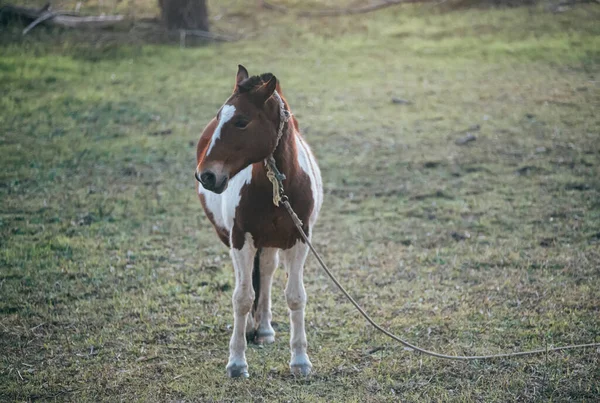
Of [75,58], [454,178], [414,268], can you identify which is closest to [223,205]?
[414,268]

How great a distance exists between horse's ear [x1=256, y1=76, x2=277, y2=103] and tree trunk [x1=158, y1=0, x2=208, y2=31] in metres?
12.3

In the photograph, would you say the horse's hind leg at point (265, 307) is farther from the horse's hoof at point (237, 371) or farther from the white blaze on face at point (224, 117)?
the white blaze on face at point (224, 117)

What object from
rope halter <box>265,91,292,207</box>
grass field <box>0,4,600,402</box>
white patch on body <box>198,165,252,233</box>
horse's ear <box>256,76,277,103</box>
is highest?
horse's ear <box>256,76,277,103</box>

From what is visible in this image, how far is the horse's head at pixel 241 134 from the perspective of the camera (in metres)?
3.90

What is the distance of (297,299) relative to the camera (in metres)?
4.62

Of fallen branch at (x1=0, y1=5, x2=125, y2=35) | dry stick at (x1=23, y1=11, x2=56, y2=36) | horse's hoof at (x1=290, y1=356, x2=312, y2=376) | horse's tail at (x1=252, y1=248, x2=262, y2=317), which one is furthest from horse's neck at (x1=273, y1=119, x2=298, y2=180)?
dry stick at (x1=23, y1=11, x2=56, y2=36)

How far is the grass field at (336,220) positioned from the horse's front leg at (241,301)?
11cm

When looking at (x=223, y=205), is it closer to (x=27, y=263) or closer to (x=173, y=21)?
(x=27, y=263)

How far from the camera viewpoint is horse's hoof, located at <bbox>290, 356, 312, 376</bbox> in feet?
15.1

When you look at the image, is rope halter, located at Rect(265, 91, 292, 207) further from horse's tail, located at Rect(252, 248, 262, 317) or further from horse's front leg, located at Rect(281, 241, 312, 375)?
horse's tail, located at Rect(252, 248, 262, 317)

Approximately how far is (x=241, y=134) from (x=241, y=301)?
3.99 ft

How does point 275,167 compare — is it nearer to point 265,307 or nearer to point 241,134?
point 241,134

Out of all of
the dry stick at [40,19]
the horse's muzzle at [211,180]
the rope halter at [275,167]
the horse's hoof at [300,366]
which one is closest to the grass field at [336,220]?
the horse's hoof at [300,366]

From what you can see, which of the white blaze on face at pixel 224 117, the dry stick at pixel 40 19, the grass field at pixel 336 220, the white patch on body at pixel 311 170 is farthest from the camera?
the dry stick at pixel 40 19
